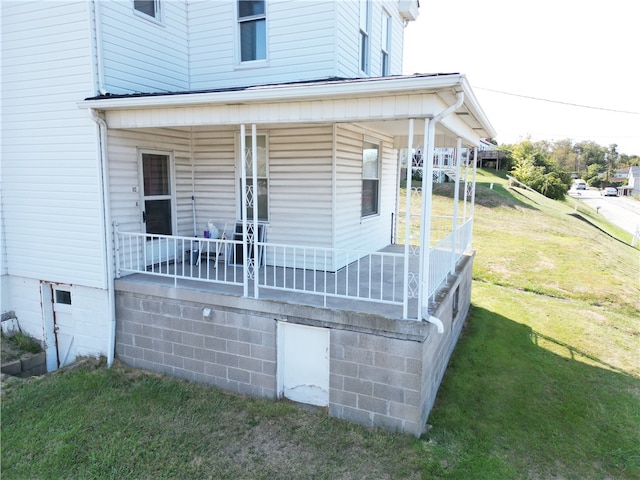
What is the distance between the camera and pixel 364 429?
15.5 feet

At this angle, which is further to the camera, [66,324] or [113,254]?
[66,324]

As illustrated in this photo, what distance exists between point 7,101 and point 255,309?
523 cm

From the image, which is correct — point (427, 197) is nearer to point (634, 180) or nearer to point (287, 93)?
point (287, 93)

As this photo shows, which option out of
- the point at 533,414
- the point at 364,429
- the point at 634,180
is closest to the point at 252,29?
the point at 364,429

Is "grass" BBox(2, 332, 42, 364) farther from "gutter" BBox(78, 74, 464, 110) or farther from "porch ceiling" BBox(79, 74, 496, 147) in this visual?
"gutter" BBox(78, 74, 464, 110)

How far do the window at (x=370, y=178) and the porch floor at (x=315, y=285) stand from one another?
1.30 meters

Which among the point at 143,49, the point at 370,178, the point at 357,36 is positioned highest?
the point at 357,36

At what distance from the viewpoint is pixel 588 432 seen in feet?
15.9

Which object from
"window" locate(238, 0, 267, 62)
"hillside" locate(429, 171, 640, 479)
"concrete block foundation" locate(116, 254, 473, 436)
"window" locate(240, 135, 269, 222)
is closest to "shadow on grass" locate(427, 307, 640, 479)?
"hillside" locate(429, 171, 640, 479)

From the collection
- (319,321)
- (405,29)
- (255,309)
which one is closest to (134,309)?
(255,309)

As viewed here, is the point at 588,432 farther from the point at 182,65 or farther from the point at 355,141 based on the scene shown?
the point at 182,65

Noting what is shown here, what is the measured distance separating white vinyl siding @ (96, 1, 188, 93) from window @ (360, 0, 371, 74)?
3147mm

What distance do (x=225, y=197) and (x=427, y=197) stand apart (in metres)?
4.15

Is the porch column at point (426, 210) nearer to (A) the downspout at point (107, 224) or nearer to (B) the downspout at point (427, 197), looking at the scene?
(B) the downspout at point (427, 197)
